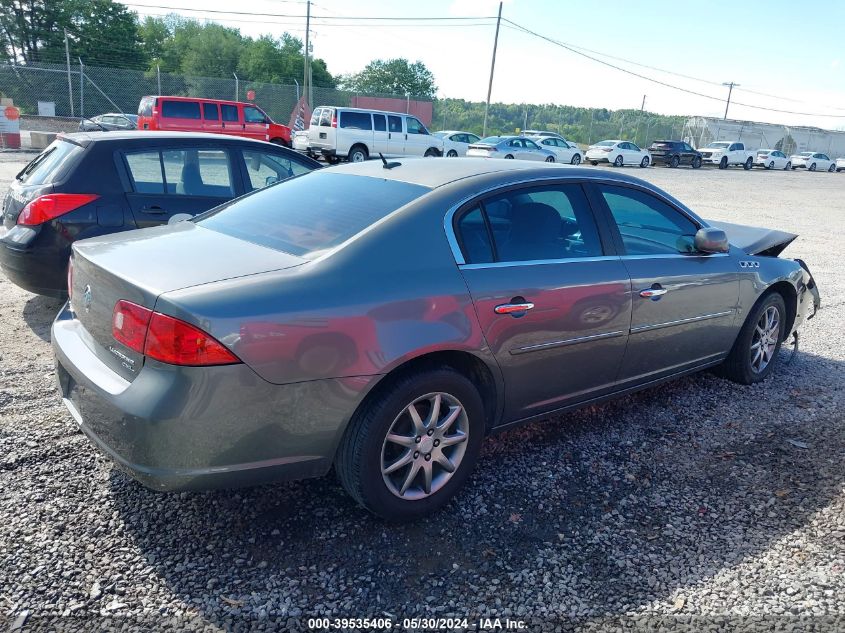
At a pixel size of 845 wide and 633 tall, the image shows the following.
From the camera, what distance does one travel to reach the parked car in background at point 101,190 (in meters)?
4.92

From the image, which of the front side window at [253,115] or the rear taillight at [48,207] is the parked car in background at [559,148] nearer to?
the front side window at [253,115]

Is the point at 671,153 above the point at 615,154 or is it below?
above

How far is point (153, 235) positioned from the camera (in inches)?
127

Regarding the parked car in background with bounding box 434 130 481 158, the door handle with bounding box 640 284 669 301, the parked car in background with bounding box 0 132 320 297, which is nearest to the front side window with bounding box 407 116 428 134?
the parked car in background with bounding box 434 130 481 158

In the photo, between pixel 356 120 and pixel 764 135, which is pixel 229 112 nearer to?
pixel 356 120

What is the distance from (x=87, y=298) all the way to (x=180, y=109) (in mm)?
20524

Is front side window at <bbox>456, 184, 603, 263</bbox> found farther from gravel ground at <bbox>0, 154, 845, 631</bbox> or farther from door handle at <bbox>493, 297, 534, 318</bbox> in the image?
gravel ground at <bbox>0, 154, 845, 631</bbox>

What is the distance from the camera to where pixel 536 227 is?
344 centimetres

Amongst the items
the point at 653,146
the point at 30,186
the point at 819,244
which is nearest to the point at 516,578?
the point at 30,186

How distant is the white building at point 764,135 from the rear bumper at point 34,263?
5035 centimetres

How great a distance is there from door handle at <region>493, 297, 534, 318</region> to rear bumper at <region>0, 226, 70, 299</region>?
356cm

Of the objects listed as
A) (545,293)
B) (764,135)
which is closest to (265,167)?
(545,293)

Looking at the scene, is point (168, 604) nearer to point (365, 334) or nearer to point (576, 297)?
point (365, 334)

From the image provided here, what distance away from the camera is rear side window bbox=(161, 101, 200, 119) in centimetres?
2098
